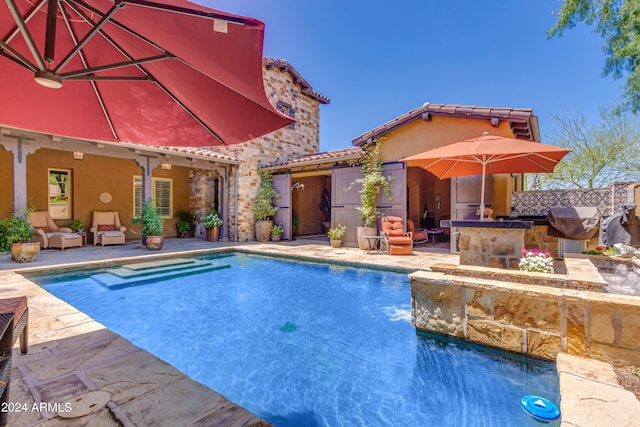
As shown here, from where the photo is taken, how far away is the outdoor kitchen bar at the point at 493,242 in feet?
14.0

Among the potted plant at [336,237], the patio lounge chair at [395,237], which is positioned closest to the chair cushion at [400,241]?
the patio lounge chair at [395,237]

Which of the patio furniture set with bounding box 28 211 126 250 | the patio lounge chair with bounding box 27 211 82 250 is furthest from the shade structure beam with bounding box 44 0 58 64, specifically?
the patio lounge chair with bounding box 27 211 82 250

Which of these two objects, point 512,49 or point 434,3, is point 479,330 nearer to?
point 434,3

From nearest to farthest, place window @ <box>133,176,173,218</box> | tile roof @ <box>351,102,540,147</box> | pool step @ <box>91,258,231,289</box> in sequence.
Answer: pool step @ <box>91,258,231,289</box>, tile roof @ <box>351,102,540,147</box>, window @ <box>133,176,173,218</box>

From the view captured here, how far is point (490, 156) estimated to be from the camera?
18.3 feet

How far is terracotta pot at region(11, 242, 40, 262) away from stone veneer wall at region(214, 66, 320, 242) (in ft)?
18.6

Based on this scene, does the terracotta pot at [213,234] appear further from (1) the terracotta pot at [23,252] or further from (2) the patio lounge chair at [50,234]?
(1) the terracotta pot at [23,252]

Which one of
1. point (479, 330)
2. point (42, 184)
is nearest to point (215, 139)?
point (479, 330)

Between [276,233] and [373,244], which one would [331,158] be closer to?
[373,244]

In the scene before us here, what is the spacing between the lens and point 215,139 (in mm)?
3051

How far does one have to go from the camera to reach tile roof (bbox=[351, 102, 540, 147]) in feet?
21.8

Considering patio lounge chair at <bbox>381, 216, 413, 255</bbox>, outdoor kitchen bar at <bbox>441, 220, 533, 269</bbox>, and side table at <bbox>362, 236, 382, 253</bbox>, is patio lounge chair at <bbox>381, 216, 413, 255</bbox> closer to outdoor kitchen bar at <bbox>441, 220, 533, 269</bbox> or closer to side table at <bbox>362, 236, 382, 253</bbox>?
side table at <bbox>362, 236, 382, 253</bbox>

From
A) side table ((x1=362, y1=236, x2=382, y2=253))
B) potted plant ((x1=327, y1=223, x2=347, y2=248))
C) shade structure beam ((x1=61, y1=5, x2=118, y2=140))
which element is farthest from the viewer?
potted plant ((x1=327, y1=223, x2=347, y2=248))

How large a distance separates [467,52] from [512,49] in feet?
5.38
